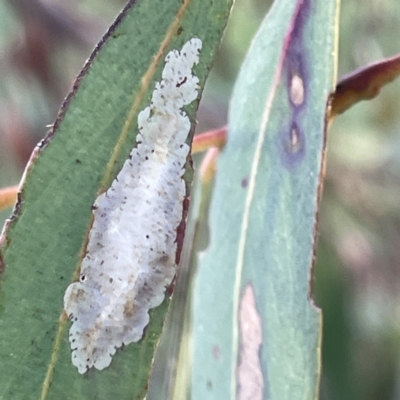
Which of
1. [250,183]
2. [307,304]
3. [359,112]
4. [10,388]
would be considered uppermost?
[359,112]

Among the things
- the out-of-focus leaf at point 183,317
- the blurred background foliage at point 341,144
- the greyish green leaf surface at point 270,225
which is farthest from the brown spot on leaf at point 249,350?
the blurred background foliage at point 341,144

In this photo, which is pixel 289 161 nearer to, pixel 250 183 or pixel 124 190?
pixel 250 183

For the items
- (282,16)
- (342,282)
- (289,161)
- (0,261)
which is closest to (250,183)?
(289,161)

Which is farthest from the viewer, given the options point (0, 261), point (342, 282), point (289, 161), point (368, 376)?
point (368, 376)

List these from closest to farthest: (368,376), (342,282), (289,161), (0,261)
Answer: (0,261) → (289,161) → (342,282) → (368,376)

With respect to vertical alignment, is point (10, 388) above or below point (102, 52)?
below

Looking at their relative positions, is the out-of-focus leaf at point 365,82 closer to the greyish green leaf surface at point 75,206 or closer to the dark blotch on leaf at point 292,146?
the dark blotch on leaf at point 292,146

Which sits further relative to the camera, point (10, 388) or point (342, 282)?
point (342, 282)
